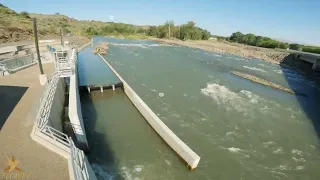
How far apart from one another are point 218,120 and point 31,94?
1427cm

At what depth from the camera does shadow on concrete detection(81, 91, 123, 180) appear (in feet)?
39.4

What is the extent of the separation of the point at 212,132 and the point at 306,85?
26428 mm

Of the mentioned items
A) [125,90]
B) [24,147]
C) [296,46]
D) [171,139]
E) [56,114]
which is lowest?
[171,139]

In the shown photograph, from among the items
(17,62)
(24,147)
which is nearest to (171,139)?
(24,147)

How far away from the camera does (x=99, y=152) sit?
1363cm

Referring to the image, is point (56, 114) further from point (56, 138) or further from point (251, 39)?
point (251, 39)

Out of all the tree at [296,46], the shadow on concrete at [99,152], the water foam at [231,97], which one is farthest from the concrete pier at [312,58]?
the shadow on concrete at [99,152]

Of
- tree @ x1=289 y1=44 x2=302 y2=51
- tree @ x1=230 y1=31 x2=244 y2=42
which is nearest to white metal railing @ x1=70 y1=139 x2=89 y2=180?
tree @ x1=289 y1=44 x2=302 y2=51

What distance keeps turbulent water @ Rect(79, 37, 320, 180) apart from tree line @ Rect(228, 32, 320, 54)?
189 feet

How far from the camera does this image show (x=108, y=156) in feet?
43.7

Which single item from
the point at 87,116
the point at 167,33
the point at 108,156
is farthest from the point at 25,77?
the point at 167,33

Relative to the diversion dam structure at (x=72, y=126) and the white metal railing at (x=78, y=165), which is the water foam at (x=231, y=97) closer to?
the diversion dam structure at (x=72, y=126)

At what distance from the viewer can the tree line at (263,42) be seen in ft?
261

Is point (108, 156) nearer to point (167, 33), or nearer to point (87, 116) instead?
point (87, 116)
